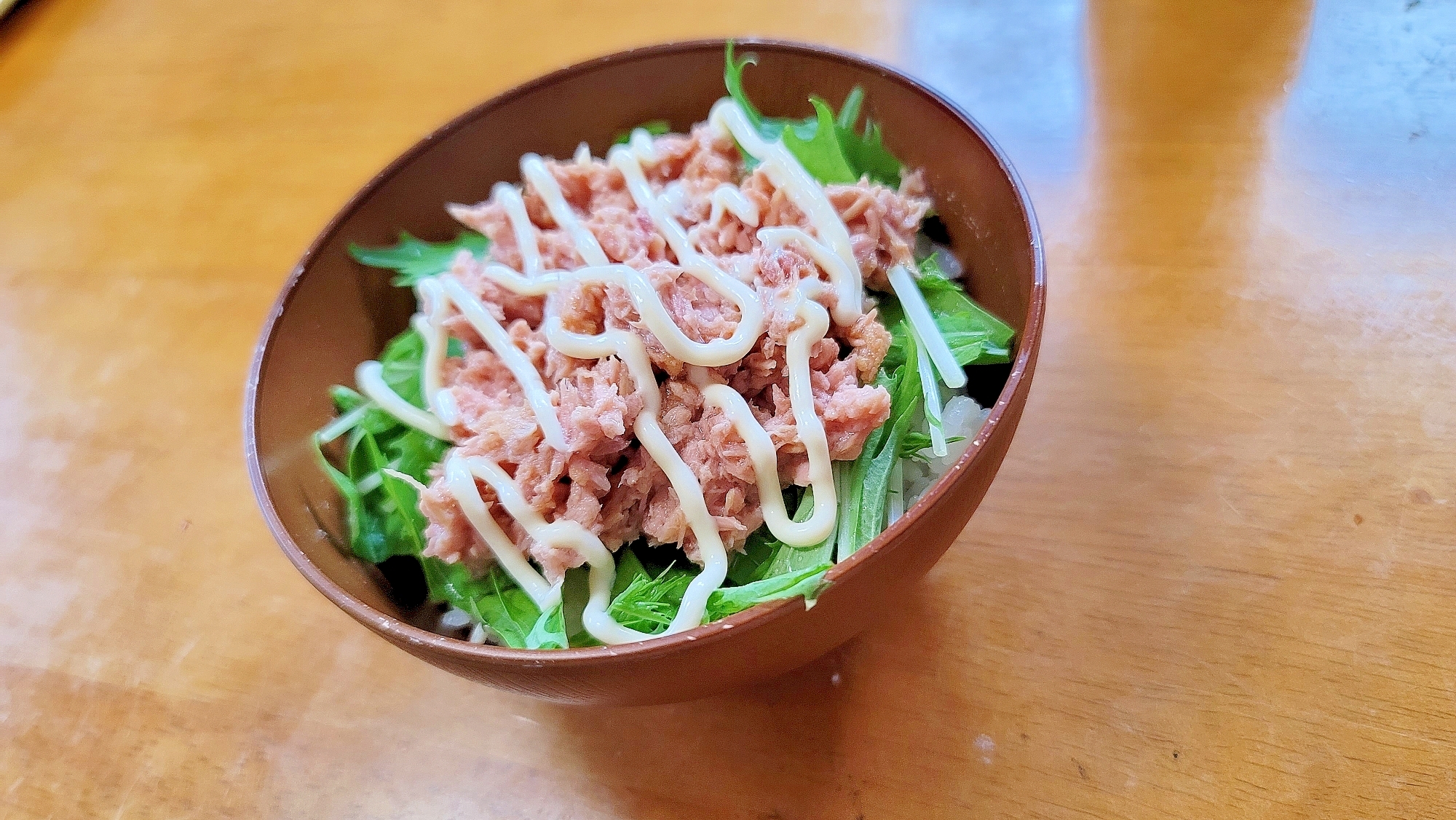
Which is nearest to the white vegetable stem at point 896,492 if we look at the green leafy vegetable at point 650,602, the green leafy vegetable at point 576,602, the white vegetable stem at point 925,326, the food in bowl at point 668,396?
the food in bowl at point 668,396

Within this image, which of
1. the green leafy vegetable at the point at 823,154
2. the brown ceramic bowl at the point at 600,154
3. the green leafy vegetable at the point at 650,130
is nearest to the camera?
the brown ceramic bowl at the point at 600,154

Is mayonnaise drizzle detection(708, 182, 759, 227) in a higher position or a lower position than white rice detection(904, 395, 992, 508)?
higher

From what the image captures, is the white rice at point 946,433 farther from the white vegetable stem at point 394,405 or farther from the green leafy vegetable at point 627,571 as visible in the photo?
the white vegetable stem at point 394,405

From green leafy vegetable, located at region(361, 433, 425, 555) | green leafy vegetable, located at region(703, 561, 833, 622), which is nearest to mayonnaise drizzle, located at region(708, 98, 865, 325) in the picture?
green leafy vegetable, located at region(703, 561, 833, 622)

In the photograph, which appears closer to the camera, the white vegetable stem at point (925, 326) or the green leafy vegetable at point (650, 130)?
the white vegetable stem at point (925, 326)

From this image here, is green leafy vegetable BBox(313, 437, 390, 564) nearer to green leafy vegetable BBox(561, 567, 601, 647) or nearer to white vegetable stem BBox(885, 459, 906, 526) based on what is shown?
green leafy vegetable BBox(561, 567, 601, 647)

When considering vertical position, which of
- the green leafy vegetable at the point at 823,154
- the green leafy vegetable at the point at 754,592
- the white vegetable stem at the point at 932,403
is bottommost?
the green leafy vegetable at the point at 754,592

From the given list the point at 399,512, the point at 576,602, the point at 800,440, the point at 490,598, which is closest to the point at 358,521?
the point at 399,512

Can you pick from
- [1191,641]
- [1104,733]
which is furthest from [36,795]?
[1191,641]

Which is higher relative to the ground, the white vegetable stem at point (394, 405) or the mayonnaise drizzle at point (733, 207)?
the mayonnaise drizzle at point (733, 207)
